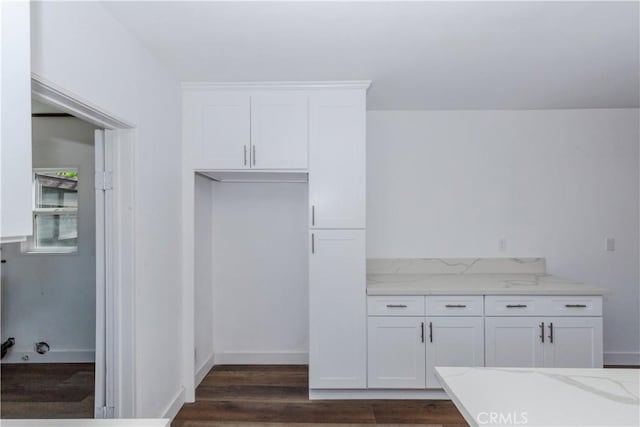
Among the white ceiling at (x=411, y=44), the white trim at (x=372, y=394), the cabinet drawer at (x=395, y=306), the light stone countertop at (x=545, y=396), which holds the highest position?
the white ceiling at (x=411, y=44)

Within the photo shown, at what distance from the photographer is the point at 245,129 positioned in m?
2.92

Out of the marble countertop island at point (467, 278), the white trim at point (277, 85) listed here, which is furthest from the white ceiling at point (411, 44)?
the marble countertop island at point (467, 278)

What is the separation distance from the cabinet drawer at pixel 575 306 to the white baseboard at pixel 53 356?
4.04 m

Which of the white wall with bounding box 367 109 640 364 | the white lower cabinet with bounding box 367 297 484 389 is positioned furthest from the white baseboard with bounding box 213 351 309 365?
the white wall with bounding box 367 109 640 364

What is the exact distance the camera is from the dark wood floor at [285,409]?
262cm

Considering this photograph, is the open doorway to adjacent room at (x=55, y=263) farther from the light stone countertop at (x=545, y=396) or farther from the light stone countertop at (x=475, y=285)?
the light stone countertop at (x=545, y=396)

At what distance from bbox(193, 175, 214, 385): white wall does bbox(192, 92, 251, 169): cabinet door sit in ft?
1.00

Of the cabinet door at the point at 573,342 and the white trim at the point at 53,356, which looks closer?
the cabinet door at the point at 573,342

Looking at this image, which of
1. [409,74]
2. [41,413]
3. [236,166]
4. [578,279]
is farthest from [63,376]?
[578,279]

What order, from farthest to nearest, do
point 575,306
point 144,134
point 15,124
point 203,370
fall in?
1. point 203,370
2. point 575,306
3. point 144,134
4. point 15,124

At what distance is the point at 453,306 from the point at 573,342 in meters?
0.92

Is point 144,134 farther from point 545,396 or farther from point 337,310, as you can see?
point 545,396

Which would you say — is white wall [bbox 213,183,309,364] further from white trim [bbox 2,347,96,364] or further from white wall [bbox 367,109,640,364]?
white trim [bbox 2,347,96,364]

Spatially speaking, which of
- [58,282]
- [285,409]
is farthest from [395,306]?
[58,282]
